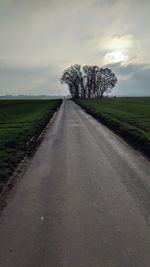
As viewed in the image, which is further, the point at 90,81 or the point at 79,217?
the point at 90,81

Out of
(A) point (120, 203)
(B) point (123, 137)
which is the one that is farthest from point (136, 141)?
(A) point (120, 203)

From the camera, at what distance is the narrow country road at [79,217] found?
3629mm

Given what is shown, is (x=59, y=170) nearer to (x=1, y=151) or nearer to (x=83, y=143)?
(x=1, y=151)

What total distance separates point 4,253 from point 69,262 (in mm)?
989

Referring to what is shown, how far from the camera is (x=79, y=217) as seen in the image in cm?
482

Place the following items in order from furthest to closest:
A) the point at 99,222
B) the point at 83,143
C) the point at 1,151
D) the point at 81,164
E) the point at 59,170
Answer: the point at 83,143 < the point at 1,151 < the point at 81,164 < the point at 59,170 < the point at 99,222

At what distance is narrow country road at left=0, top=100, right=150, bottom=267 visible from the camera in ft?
11.9

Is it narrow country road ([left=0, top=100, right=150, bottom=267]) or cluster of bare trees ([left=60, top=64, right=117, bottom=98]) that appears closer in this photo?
narrow country road ([left=0, top=100, right=150, bottom=267])

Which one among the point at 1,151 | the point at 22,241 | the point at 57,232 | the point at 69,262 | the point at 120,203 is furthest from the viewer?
the point at 1,151

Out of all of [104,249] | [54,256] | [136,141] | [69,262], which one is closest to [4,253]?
[54,256]

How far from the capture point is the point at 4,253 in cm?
374

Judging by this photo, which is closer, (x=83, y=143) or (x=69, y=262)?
(x=69, y=262)

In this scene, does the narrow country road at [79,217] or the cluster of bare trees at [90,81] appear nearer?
the narrow country road at [79,217]

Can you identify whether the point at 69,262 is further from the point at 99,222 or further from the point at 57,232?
the point at 99,222
